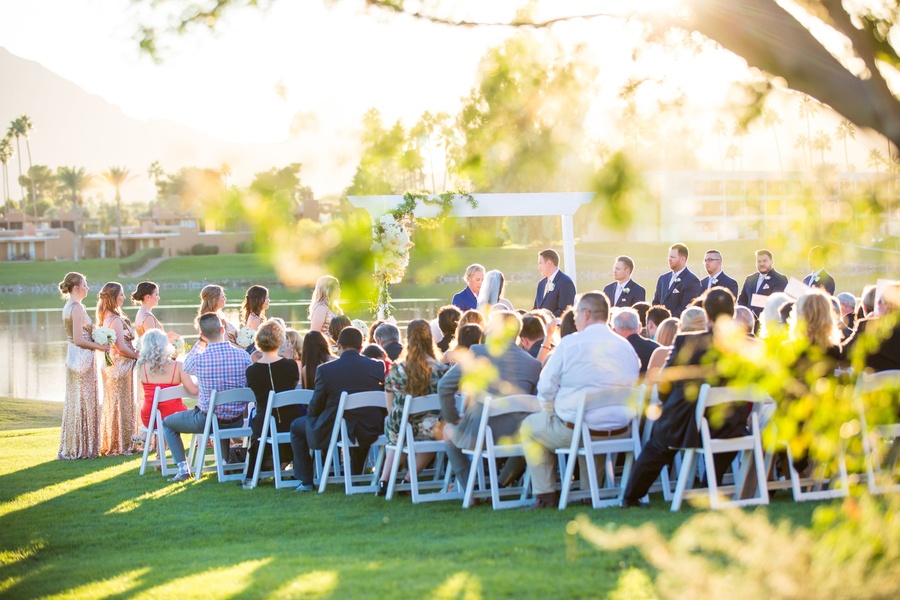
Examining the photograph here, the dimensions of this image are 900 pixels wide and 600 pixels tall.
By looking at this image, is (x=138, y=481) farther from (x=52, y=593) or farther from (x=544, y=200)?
(x=544, y=200)

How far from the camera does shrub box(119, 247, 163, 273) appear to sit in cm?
6294

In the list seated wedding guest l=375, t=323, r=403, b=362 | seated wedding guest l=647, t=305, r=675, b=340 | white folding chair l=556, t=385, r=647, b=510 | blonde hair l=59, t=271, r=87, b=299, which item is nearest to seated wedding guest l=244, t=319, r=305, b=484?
seated wedding guest l=375, t=323, r=403, b=362

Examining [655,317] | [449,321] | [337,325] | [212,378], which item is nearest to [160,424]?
[212,378]

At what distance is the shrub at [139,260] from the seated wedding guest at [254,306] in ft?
183

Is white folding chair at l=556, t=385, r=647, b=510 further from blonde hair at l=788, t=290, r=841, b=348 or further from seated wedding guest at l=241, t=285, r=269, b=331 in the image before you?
seated wedding guest at l=241, t=285, r=269, b=331

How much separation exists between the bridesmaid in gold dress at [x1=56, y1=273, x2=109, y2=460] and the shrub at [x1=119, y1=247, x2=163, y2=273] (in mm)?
54972

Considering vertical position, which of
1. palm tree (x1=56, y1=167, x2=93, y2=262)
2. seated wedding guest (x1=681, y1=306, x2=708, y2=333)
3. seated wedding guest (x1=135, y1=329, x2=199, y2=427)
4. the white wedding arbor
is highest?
palm tree (x1=56, y1=167, x2=93, y2=262)

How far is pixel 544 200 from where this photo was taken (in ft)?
42.8

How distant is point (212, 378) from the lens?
8258 mm

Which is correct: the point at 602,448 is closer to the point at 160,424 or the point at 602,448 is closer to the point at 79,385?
the point at 160,424

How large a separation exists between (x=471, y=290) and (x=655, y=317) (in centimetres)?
266

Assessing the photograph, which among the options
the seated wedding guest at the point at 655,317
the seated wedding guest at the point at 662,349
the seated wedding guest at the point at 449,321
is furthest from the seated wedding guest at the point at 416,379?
the seated wedding guest at the point at 655,317

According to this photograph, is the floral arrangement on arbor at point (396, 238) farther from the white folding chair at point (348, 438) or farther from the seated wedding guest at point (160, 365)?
the white folding chair at point (348, 438)

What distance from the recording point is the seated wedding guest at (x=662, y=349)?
636cm
